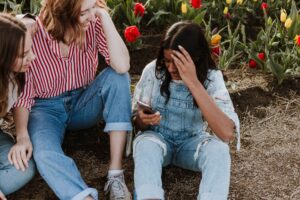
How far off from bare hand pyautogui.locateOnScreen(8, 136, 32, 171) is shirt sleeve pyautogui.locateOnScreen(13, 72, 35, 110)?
0.17 metres

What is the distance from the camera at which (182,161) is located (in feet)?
8.48

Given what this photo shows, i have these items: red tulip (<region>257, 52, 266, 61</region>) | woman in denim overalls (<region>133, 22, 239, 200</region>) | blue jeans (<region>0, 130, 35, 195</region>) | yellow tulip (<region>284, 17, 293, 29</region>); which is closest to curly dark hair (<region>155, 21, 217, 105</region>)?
woman in denim overalls (<region>133, 22, 239, 200</region>)

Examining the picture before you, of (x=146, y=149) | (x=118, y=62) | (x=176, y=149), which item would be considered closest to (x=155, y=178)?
(x=146, y=149)

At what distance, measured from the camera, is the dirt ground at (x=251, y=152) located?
271cm

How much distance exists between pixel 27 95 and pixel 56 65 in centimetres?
18

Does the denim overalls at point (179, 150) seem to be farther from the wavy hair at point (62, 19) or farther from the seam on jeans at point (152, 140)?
the wavy hair at point (62, 19)

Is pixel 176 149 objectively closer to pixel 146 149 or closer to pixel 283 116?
pixel 146 149

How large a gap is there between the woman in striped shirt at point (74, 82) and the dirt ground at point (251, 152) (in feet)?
0.84

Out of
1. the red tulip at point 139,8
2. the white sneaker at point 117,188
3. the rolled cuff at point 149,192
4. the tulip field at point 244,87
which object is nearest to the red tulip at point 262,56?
the tulip field at point 244,87

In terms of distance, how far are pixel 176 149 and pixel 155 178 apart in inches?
12.3

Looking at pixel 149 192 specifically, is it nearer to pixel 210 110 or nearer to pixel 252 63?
pixel 210 110

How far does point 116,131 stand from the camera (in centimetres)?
255

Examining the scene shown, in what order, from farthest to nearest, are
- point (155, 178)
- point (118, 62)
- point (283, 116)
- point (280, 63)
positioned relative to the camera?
point (280, 63), point (283, 116), point (118, 62), point (155, 178)

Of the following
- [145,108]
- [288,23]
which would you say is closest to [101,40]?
[145,108]
